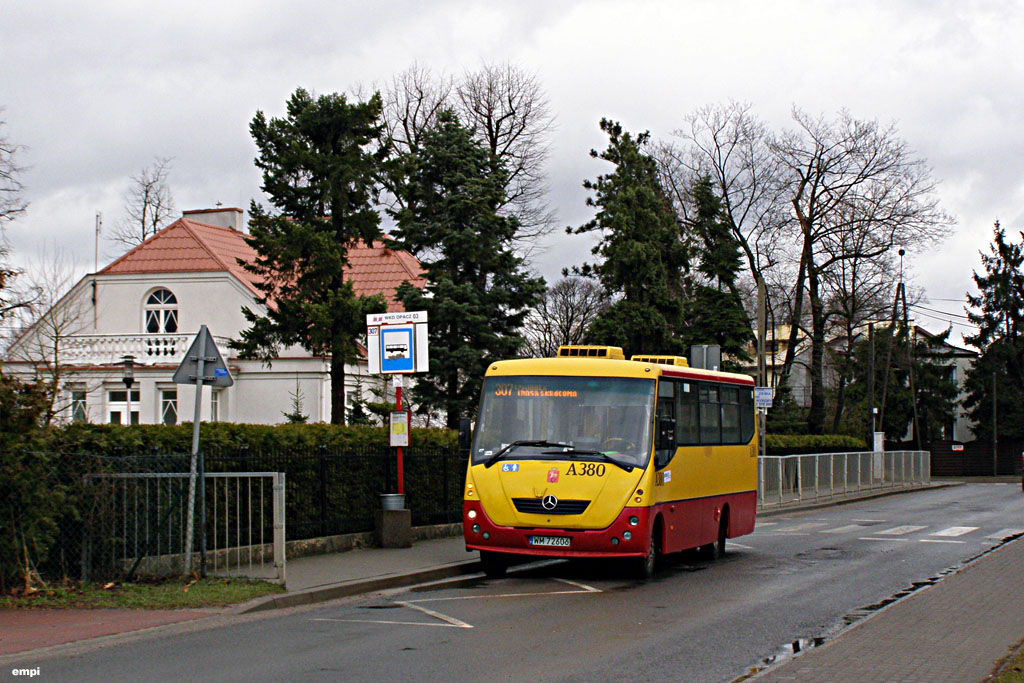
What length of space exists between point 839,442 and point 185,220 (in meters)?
29.7

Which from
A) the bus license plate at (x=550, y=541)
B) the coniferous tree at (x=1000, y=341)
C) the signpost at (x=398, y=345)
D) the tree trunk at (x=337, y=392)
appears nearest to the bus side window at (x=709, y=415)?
the bus license plate at (x=550, y=541)

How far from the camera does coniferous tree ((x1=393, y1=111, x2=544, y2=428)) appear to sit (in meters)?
26.2

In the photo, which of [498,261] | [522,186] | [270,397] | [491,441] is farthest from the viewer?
[522,186]

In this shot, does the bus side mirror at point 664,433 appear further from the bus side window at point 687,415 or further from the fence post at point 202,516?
the fence post at point 202,516

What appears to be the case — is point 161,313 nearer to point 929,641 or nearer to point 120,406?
point 120,406

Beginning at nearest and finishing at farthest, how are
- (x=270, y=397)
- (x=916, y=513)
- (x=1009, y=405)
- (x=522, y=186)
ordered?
1. (x=916, y=513)
2. (x=270, y=397)
3. (x=522, y=186)
4. (x=1009, y=405)

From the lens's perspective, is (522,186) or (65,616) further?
(522,186)

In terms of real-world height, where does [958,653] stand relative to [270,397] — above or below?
below

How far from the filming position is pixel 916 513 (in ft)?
96.9

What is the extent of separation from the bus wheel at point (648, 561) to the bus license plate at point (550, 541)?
1.09 m

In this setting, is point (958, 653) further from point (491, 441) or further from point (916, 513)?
point (916, 513)

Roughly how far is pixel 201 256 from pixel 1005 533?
2835cm

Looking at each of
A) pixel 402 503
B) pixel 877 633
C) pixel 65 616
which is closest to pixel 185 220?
pixel 402 503

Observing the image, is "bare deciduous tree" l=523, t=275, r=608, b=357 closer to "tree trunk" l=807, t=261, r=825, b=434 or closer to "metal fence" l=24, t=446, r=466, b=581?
"tree trunk" l=807, t=261, r=825, b=434
